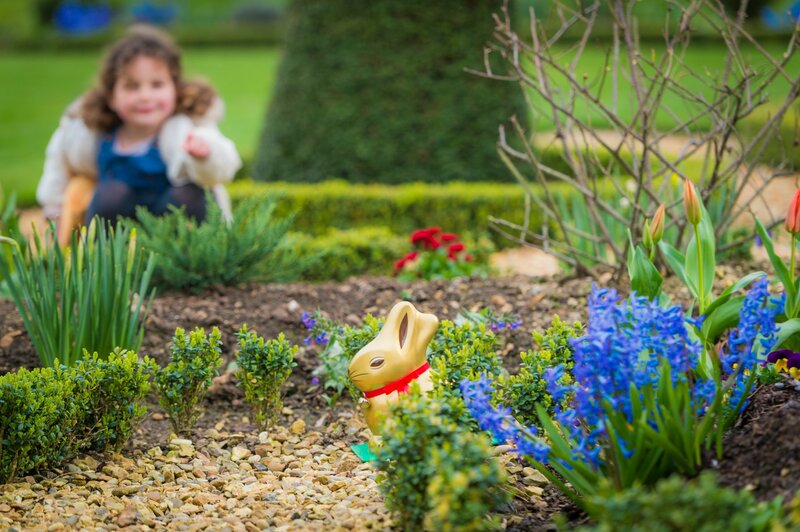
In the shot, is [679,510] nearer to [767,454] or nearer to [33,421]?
[767,454]

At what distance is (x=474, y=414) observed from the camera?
7.98ft

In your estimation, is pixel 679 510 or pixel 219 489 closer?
pixel 679 510

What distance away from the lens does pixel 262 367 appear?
125 inches

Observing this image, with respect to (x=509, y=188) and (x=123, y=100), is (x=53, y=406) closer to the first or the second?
(x=123, y=100)

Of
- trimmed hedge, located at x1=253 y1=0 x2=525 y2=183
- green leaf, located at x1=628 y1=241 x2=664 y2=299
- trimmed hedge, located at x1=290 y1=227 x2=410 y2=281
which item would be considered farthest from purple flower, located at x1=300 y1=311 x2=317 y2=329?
trimmed hedge, located at x1=253 y1=0 x2=525 y2=183

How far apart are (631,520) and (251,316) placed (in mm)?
2431

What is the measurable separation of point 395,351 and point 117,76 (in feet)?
10.0

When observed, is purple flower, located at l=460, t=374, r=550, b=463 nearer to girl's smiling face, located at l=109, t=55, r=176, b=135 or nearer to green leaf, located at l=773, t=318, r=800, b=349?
green leaf, located at l=773, t=318, r=800, b=349

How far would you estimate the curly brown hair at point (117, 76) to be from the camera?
5176mm

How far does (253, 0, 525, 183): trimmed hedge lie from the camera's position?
24.3ft

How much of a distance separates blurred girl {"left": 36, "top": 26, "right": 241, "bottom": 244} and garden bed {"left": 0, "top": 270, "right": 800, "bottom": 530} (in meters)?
0.92

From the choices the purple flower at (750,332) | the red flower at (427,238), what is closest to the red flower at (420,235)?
the red flower at (427,238)

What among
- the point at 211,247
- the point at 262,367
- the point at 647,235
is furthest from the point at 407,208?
the point at 647,235

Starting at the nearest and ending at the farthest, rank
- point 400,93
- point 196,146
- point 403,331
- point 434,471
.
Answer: point 434,471 < point 403,331 < point 196,146 < point 400,93
